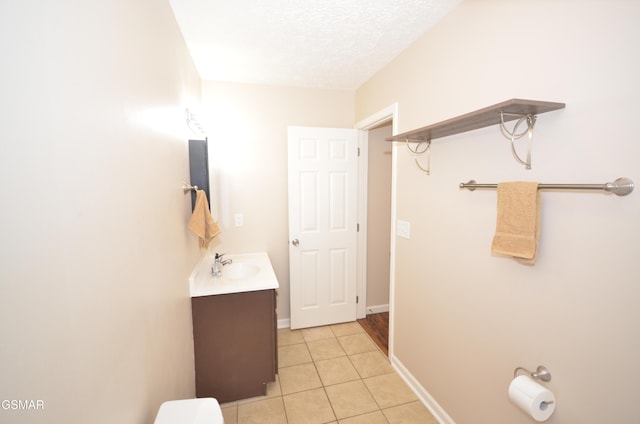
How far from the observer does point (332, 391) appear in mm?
2043

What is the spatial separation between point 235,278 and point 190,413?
1.15 m

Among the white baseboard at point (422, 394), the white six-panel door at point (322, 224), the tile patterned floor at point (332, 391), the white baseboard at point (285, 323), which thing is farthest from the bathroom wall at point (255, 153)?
the white baseboard at point (422, 394)

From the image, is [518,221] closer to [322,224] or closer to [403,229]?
[403,229]

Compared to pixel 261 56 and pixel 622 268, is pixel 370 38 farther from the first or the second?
pixel 622 268

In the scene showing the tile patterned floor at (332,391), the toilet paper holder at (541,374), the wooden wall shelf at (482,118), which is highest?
the wooden wall shelf at (482,118)

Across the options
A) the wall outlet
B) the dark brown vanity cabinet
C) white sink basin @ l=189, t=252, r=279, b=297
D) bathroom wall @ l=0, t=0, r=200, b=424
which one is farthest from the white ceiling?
the dark brown vanity cabinet

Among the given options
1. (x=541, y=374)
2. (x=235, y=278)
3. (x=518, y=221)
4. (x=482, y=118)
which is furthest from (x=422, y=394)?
(x=482, y=118)

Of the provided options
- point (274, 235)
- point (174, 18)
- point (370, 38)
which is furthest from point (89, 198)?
point (274, 235)

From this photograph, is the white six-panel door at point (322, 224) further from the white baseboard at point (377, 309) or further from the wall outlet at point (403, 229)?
the wall outlet at point (403, 229)

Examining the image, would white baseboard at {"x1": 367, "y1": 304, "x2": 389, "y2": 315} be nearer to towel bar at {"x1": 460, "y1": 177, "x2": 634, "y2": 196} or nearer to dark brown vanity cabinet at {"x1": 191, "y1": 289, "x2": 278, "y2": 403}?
→ dark brown vanity cabinet at {"x1": 191, "y1": 289, "x2": 278, "y2": 403}

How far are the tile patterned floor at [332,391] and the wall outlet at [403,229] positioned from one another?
45.4 inches

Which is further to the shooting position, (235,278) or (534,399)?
(235,278)

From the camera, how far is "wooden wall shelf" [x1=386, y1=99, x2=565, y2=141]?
3.36 ft

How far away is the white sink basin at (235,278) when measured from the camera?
1.85 meters
